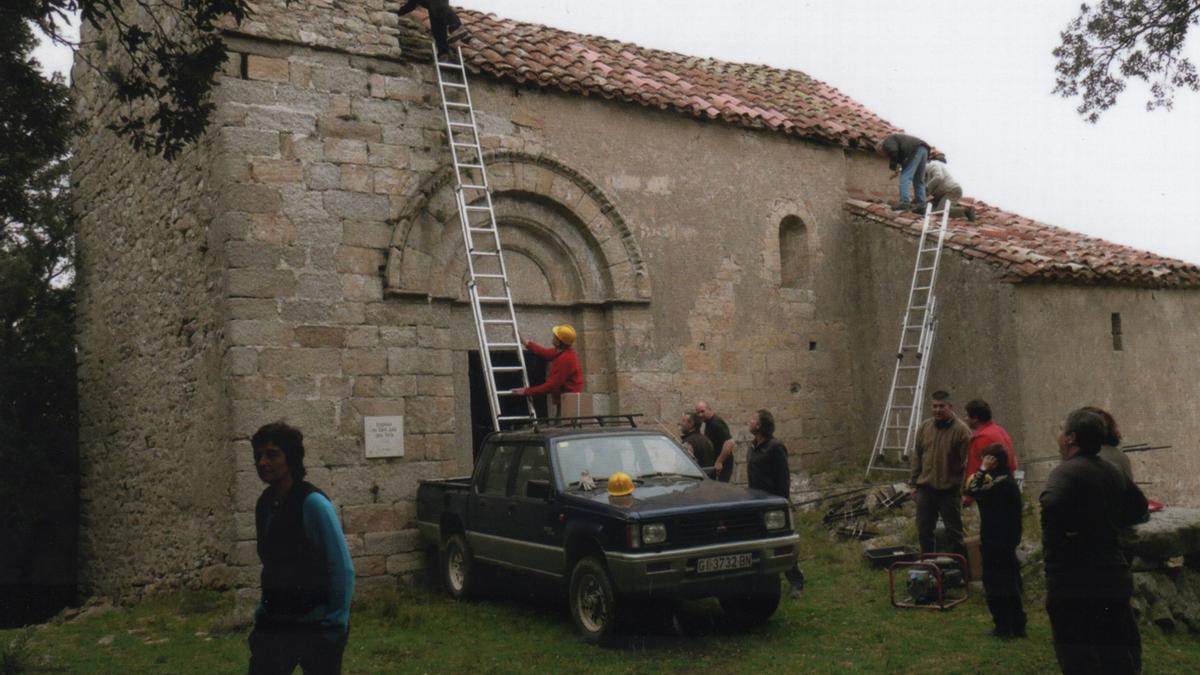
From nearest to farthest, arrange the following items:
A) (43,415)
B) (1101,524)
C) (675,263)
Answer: (1101,524), (675,263), (43,415)

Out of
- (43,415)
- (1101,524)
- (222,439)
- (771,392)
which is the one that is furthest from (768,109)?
(43,415)

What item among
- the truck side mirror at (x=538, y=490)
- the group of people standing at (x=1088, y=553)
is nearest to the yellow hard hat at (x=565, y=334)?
the truck side mirror at (x=538, y=490)

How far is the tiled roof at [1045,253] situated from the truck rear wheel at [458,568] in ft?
25.3

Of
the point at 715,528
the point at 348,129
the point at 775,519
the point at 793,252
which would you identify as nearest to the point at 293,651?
the point at 715,528

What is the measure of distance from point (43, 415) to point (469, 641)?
14.8 metres

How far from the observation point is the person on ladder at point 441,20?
1170cm

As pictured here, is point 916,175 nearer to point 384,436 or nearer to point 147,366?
point 384,436

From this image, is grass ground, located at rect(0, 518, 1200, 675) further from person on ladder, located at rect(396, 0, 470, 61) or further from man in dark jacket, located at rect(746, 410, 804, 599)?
person on ladder, located at rect(396, 0, 470, 61)

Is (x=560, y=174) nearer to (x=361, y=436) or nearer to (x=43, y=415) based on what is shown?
(x=361, y=436)

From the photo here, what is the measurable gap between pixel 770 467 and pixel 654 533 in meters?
2.26

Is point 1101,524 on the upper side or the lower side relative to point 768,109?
lower

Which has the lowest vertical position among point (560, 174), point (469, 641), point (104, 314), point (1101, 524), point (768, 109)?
point (469, 641)

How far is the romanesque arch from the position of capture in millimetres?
11734

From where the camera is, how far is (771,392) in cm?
1435
